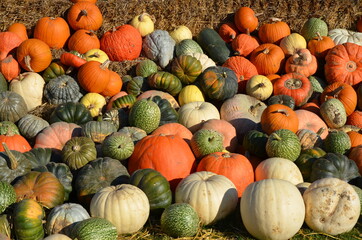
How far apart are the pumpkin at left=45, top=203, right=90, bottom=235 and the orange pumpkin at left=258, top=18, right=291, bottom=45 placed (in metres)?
6.43

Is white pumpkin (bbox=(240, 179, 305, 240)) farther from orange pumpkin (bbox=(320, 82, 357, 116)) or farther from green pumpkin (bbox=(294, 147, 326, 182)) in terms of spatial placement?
orange pumpkin (bbox=(320, 82, 357, 116))

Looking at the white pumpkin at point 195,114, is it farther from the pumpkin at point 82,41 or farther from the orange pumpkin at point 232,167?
the pumpkin at point 82,41

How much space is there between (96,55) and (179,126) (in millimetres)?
2622

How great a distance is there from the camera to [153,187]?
561cm

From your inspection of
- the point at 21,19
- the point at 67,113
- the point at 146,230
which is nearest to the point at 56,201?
the point at 146,230

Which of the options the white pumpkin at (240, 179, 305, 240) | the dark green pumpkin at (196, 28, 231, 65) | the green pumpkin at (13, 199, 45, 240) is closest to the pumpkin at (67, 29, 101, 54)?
the dark green pumpkin at (196, 28, 231, 65)

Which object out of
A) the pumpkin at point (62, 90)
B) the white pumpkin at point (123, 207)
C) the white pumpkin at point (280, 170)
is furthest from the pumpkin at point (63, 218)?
the pumpkin at point (62, 90)

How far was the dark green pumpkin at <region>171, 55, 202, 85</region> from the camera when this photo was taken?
28.6ft

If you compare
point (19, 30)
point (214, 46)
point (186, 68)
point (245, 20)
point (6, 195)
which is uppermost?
point (245, 20)

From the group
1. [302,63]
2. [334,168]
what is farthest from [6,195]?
[302,63]

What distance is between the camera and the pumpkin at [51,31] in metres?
9.13

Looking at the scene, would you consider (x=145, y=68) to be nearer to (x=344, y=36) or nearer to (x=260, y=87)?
(x=260, y=87)

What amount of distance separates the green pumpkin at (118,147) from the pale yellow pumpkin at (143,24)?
3.83 m

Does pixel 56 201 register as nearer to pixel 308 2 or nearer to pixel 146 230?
pixel 146 230
